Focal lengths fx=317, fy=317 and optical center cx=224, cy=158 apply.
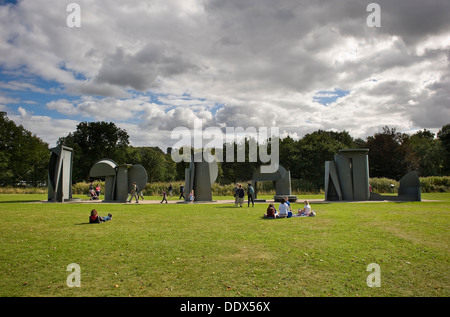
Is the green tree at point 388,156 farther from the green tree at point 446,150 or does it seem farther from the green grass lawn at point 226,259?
the green grass lawn at point 226,259

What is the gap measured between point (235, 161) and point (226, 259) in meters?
59.2

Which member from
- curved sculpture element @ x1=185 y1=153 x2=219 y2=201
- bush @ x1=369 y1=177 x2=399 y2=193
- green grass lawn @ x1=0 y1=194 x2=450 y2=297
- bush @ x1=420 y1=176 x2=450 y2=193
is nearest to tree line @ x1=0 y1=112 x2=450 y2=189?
bush @ x1=369 y1=177 x2=399 y2=193

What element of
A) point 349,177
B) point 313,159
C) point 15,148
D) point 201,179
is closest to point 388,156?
point 313,159

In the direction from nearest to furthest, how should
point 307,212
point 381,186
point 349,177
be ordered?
1. point 307,212
2. point 349,177
3. point 381,186

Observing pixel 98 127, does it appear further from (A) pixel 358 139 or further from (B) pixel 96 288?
(A) pixel 358 139

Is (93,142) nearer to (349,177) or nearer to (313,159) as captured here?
(313,159)

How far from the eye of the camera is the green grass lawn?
5738 mm

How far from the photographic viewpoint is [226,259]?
7477mm

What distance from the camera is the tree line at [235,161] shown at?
51062mm

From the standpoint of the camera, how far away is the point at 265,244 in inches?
355

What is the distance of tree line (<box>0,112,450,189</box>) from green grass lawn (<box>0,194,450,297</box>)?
36224mm

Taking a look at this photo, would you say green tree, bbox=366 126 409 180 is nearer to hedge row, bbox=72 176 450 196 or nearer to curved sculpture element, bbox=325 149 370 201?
hedge row, bbox=72 176 450 196

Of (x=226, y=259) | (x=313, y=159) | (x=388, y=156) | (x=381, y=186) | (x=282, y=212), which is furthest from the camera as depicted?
(x=313, y=159)
